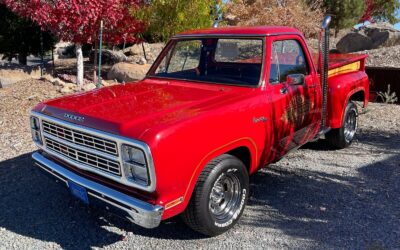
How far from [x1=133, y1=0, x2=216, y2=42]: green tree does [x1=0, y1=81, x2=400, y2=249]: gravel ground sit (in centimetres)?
601

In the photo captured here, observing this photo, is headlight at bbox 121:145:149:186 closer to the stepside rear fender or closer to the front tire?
the front tire

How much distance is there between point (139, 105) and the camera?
3.55 metres

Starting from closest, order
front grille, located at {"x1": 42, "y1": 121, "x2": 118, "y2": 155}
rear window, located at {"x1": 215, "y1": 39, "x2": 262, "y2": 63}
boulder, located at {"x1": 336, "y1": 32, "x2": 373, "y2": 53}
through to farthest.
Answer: front grille, located at {"x1": 42, "y1": 121, "x2": 118, "y2": 155} → rear window, located at {"x1": 215, "y1": 39, "x2": 262, "y2": 63} → boulder, located at {"x1": 336, "y1": 32, "x2": 373, "y2": 53}

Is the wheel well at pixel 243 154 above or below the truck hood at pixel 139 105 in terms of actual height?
below

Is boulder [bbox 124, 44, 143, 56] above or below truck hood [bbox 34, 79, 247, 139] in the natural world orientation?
above

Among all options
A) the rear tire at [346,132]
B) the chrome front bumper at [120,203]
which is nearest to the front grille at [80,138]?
the chrome front bumper at [120,203]

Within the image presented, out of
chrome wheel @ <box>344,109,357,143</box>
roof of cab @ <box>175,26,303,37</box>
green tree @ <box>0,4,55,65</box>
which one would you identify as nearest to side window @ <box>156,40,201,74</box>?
roof of cab @ <box>175,26,303,37</box>

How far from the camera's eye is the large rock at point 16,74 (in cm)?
1010

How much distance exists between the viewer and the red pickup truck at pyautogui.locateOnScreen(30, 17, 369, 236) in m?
2.99

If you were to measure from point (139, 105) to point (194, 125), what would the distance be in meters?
0.68

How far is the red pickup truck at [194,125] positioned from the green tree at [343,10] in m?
18.5

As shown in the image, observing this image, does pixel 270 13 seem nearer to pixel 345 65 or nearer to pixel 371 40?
pixel 371 40

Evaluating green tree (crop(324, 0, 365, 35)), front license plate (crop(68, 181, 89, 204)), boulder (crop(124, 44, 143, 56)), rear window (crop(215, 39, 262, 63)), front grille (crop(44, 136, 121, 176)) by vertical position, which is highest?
green tree (crop(324, 0, 365, 35))

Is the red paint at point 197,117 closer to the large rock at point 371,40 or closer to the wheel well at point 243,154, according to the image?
the wheel well at point 243,154
